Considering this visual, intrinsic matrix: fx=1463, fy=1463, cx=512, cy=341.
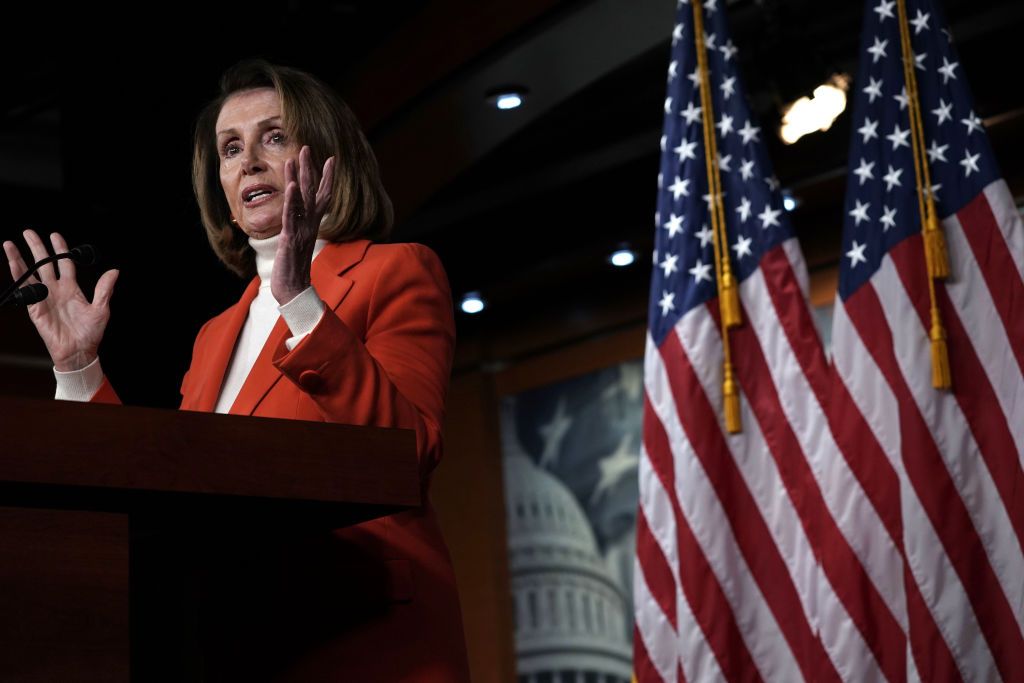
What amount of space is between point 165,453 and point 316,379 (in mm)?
306

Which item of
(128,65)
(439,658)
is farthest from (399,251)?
(128,65)

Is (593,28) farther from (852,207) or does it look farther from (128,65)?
(128,65)

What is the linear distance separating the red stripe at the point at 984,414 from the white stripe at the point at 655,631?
98 centimetres

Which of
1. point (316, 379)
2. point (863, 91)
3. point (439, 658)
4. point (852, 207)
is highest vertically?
point (863, 91)

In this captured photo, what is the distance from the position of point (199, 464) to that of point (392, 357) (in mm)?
473

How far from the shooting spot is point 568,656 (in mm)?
6773

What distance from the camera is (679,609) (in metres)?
3.77

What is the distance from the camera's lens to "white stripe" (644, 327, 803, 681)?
3.68 m

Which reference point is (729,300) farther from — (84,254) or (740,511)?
(84,254)

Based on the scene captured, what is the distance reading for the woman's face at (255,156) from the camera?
189cm

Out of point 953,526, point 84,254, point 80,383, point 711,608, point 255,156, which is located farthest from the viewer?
point 711,608

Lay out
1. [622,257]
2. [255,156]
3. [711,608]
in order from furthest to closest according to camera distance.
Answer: [622,257] < [711,608] < [255,156]

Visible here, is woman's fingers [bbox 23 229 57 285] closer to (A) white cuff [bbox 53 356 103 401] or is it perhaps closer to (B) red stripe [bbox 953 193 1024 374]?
(A) white cuff [bbox 53 356 103 401]

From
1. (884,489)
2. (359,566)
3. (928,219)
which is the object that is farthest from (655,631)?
(359,566)
